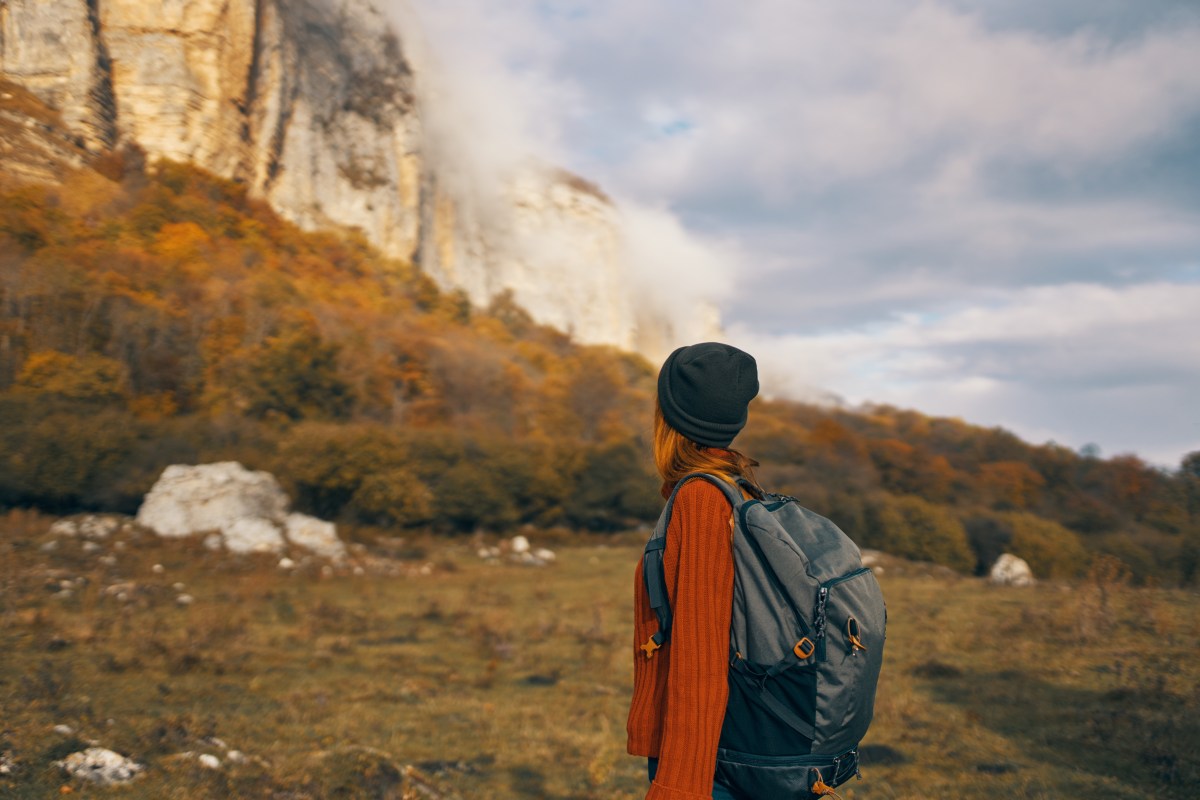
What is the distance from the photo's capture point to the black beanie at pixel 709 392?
158 centimetres

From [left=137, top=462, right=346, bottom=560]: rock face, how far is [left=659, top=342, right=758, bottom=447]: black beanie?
17.2 meters

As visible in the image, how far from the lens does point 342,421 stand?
3053cm

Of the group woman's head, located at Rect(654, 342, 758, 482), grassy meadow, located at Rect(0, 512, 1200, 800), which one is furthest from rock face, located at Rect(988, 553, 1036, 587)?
woman's head, located at Rect(654, 342, 758, 482)

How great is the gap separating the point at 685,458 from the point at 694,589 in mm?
305

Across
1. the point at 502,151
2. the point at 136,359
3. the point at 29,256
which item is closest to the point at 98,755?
the point at 136,359

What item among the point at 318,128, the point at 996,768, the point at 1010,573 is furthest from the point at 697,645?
the point at 318,128

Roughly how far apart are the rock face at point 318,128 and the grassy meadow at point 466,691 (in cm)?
3167

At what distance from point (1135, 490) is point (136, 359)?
137 feet

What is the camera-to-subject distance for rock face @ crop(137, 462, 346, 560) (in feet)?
58.5

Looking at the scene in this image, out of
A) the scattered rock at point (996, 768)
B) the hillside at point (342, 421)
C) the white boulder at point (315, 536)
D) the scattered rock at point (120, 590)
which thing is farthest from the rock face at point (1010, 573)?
the scattered rock at point (120, 590)

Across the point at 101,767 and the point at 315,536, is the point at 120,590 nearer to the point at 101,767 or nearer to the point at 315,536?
the point at 101,767

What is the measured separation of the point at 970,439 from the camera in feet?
159

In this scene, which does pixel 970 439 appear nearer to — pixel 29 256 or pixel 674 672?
pixel 29 256

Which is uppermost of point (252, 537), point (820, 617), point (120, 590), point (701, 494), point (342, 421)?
point (342, 421)
